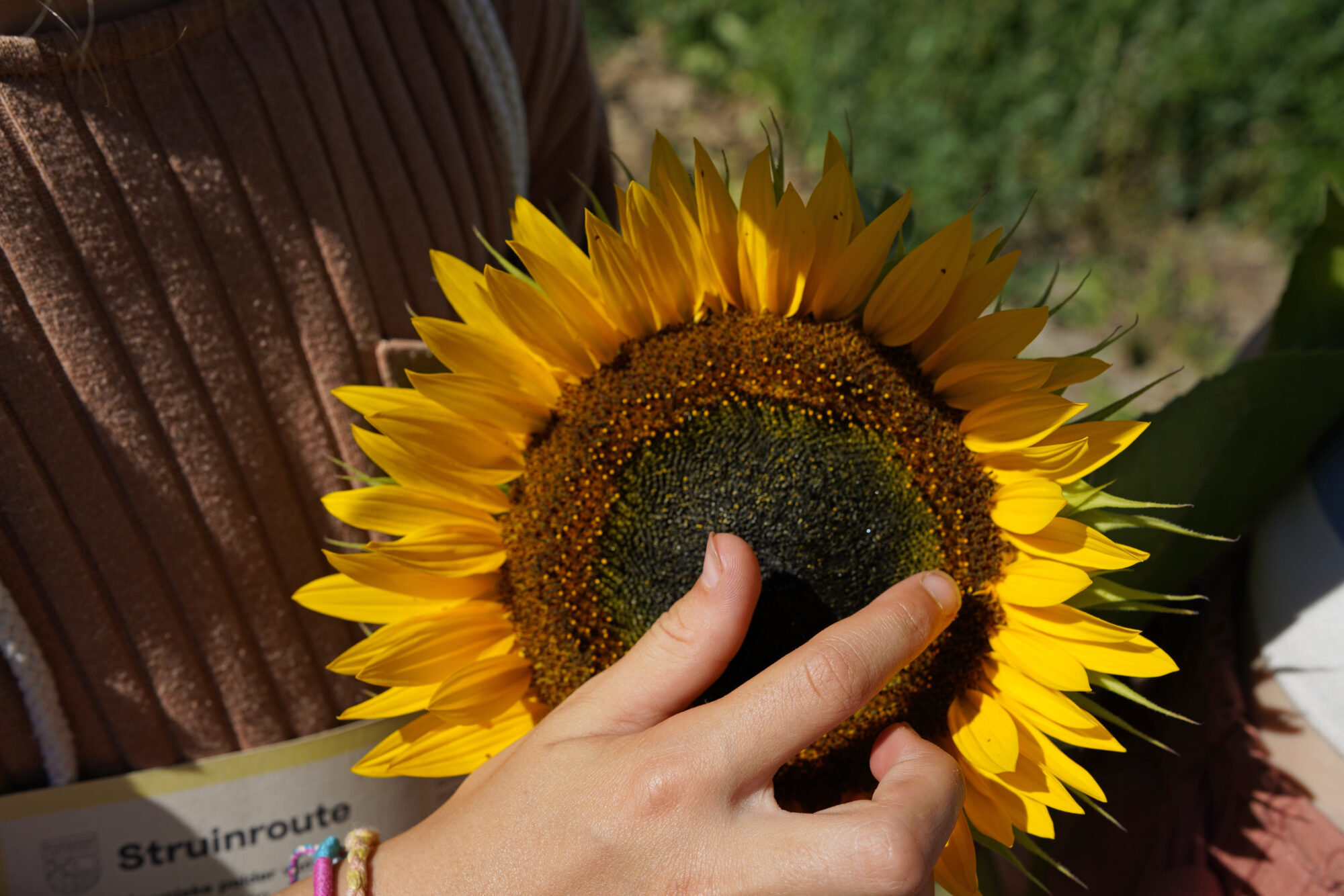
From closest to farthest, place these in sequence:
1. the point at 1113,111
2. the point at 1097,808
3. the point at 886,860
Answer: the point at 886,860
the point at 1097,808
the point at 1113,111

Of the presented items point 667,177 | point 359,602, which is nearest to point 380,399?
point 359,602

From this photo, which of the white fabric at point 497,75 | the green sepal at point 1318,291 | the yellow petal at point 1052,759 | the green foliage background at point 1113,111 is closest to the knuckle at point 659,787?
the yellow petal at point 1052,759

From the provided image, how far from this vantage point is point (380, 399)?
2.59 feet

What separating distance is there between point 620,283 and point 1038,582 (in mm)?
432

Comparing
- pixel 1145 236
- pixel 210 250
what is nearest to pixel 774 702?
A: pixel 210 250

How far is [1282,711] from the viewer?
969 mm

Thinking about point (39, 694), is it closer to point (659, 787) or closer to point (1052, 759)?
point (659, 787)

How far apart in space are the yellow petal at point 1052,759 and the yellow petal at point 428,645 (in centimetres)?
46

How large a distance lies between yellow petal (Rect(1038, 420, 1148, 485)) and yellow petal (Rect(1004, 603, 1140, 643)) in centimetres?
11

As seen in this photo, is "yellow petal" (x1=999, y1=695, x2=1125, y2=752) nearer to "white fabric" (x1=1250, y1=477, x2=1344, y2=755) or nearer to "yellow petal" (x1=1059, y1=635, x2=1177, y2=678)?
"yellow petal" (x1=1059, y1=635, x2=1177, y2=678)

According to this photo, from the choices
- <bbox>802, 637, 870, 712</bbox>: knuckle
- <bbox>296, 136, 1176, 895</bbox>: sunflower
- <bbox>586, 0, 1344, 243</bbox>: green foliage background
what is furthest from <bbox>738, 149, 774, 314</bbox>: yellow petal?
<bbox>586, 0, 1344, 243</bbox>: green foliage background

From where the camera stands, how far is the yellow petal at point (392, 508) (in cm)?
79

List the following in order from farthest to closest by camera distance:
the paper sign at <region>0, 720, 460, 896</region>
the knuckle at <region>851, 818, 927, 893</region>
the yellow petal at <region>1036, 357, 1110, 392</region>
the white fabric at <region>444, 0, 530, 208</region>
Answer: the white fabric at <region>444, 0, 530, 208</region>
the paper sign at <region>0, 720, 460, 896</region>
the yellow petal at <region>1036, 357, 1110, 392</region>
the knuckle at <region>851, 818, 927, 893</region>

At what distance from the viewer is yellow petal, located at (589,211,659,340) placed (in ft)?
2.43
